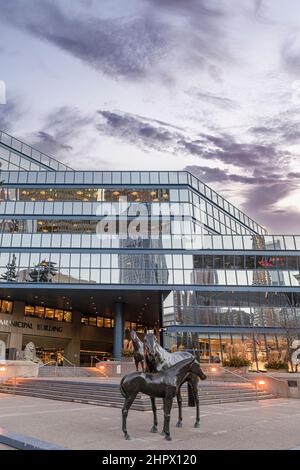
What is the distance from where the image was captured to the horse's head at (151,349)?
9402 millimetres

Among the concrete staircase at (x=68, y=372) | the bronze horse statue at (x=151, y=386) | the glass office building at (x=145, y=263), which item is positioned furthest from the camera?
the glass office building at (x=145, y=263)

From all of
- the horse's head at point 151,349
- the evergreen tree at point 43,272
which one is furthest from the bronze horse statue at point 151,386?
the evergreen tree at point 43,272

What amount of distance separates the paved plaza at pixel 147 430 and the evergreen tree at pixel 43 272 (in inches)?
1197

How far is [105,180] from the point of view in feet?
167

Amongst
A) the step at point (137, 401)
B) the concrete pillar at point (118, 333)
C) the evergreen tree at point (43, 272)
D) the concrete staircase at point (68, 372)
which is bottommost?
the step at point (137, 401)

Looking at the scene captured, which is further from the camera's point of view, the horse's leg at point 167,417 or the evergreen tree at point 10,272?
the evergreen tree at point 10,272

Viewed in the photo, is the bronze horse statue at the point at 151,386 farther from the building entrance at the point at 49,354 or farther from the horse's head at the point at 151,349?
the building entrance at the point at 49,354

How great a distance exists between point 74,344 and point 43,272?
1959cm

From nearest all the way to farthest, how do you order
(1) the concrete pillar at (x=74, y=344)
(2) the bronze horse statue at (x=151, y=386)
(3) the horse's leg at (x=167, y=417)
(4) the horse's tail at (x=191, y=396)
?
(3) the horse's leg at (x=167, y=417)
(2) the bronze horse statue at (x=151, y=386)
(4) the horse's tail at (x=191, y=396)
(1) the concrete pillar at (x=74, y=344)

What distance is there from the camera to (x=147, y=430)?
1045 cm

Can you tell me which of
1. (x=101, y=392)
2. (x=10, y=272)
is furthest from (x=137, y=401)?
(x=10, y=272)

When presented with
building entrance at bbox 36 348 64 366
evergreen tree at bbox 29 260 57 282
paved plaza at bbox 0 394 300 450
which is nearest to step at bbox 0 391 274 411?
paved plaza at bbox 0 394 300 450

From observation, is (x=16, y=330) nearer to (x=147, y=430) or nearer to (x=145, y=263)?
(x=145, y=263)

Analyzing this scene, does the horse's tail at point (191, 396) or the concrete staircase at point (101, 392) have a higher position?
the horse's tail at point (191, 396)
